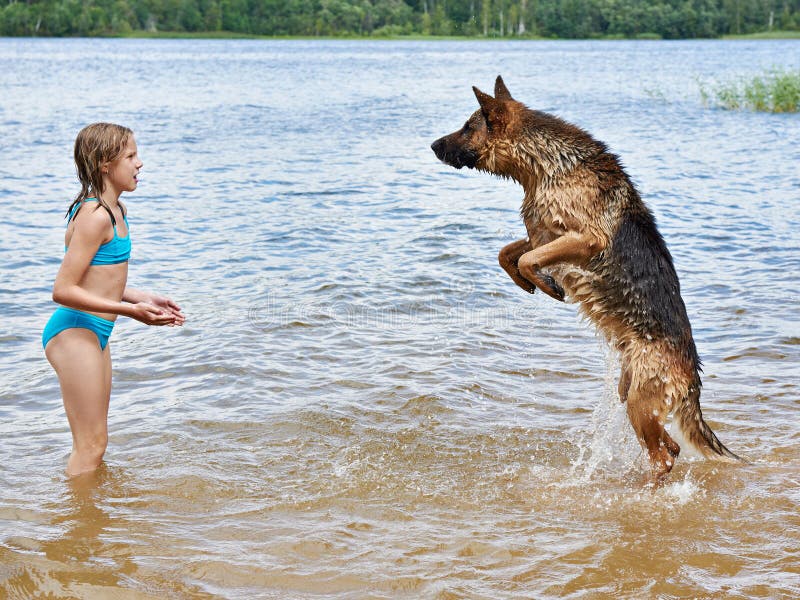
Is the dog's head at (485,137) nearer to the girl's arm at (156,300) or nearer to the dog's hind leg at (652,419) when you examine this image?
the dog's hind leg at (652,419)

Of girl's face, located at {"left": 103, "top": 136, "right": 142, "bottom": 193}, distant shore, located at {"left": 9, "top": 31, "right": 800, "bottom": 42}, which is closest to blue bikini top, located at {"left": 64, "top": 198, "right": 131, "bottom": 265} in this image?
girl's face, located at {"left": 103, "top": 136, "right": 142, "bottom": 193}

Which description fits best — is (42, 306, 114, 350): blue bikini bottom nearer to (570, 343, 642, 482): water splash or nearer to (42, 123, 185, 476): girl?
(42, 123, 185, 476): girl

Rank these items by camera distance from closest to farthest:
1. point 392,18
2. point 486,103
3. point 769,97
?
point 486,103
point 769,97
point 392,18

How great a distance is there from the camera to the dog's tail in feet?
20.5

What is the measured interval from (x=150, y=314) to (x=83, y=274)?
0.47 m

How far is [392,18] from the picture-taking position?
114500 mm

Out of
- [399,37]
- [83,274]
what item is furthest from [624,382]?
[399,37]

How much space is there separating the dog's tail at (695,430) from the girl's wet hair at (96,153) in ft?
12.7

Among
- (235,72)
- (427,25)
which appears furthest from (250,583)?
(427,25)

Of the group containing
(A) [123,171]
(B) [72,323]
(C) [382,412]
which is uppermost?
(A) [123,171]

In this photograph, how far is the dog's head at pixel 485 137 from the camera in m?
6.85

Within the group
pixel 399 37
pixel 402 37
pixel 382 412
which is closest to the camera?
pixel 382 412

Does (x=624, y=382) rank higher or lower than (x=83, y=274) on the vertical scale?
lower

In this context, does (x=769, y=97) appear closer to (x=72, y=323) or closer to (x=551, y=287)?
(x=551, y=287)
